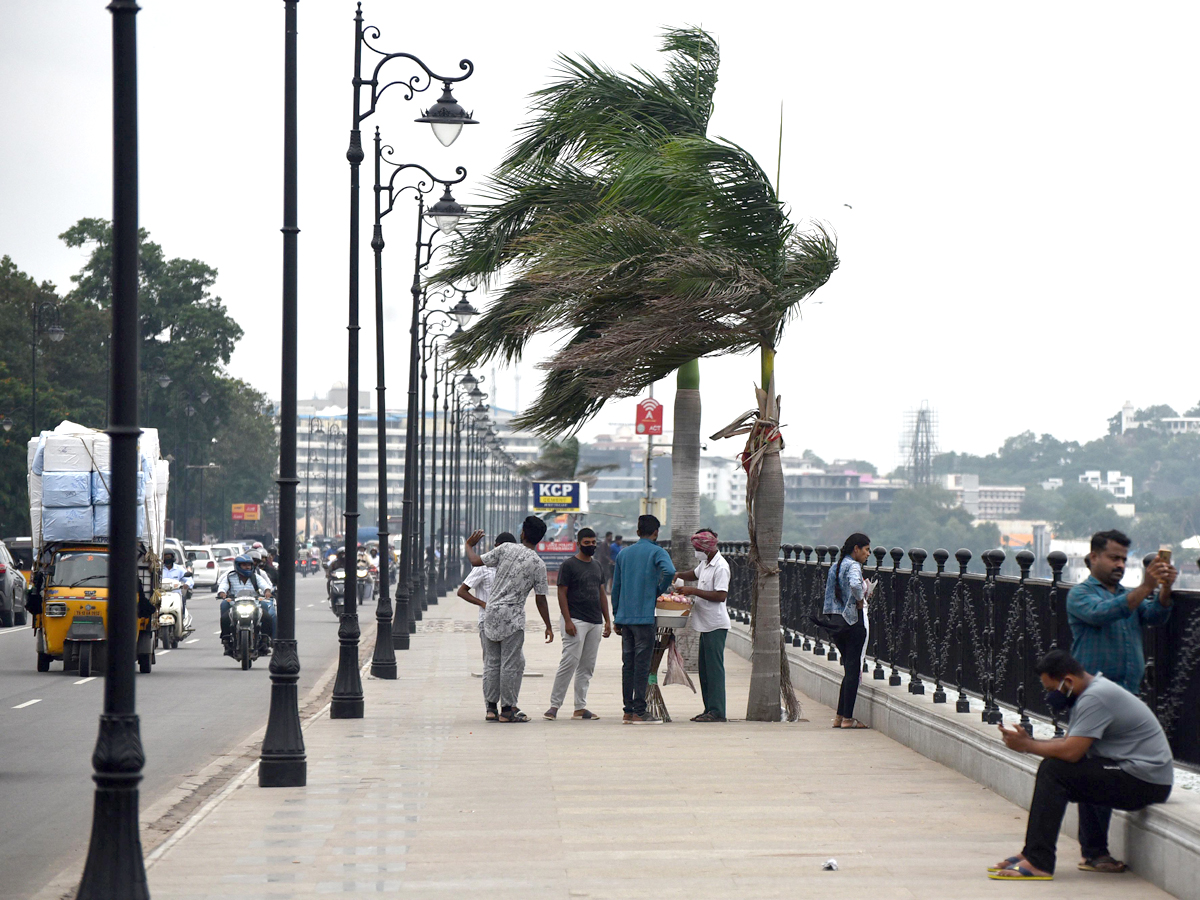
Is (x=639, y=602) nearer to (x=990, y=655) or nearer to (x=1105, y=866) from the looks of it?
(x=990, y=655)

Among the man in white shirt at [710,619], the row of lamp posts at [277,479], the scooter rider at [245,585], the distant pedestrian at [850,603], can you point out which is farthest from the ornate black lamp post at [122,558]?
the scooter rider at [245,585]

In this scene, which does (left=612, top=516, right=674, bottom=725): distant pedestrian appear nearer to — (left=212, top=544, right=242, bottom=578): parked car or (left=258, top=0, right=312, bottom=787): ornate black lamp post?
(left=258, top=0, right=312, bottom=787): ornate black lamp post

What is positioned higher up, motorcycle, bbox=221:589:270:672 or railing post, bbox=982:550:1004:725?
railing post, bbox=982:550:1004:725

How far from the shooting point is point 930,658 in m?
13.4

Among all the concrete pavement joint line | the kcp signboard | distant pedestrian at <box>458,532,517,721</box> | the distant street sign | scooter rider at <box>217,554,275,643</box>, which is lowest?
the concrete pavement joint line

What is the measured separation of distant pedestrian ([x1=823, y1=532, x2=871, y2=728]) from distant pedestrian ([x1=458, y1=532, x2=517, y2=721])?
132 inches

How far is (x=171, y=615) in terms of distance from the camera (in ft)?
92.0

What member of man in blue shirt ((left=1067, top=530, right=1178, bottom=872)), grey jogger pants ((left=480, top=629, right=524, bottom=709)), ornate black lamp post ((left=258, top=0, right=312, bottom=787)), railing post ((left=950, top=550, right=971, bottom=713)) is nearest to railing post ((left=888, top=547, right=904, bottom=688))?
railing post ((left=950, top=550, right=971, bottom=713))

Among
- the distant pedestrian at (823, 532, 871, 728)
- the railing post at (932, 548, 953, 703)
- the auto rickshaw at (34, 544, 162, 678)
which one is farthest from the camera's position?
Answer: the auto rickshaw at (34, 544, 162, 678)

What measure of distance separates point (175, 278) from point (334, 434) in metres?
82.0

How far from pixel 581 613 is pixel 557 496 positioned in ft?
168

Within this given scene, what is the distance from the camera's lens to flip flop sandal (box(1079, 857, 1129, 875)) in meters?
7.79

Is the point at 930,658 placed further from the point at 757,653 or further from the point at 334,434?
the point at 334,434

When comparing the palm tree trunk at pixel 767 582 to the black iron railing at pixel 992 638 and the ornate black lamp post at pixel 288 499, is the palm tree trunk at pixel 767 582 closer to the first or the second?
the black iron railing at pixel 992 638
